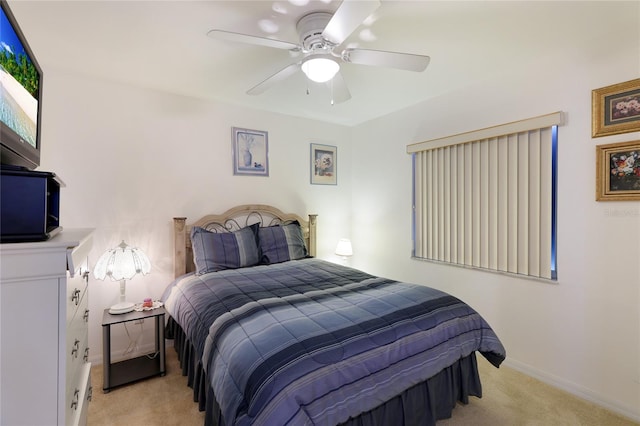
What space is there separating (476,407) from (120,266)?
2889 millimetres

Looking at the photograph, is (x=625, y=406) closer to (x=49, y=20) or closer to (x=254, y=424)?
(x=254, y=424)

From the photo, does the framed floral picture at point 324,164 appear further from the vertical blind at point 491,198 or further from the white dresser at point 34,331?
the white dresser at point 34,331

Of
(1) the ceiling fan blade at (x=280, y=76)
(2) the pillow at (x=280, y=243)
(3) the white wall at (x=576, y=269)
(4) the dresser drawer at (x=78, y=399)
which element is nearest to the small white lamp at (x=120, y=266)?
(4) the dresser drawer at (x=78, y=399)

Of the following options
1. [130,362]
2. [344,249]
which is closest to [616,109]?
[344,249]

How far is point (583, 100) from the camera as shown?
211 centimetres

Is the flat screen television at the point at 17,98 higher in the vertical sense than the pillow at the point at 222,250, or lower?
higher

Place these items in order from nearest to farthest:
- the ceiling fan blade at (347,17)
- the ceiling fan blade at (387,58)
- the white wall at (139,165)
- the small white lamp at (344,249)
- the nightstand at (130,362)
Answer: the ceiling fan blade at (347,17) < the ceiling fan blade at (387,58) < the nightstand at (130,362) < the white wall at (139,165) < the small white lamp at (344,249)

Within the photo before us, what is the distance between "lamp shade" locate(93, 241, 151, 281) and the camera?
7.79ft

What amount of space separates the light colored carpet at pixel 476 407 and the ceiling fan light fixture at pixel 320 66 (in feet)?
7.57

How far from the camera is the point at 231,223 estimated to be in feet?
10.7

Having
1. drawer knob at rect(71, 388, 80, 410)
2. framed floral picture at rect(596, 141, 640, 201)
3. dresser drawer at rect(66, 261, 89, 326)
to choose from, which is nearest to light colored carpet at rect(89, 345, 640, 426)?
drawer knob at rect(71, 388, 80, 410)

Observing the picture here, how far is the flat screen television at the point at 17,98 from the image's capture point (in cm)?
102

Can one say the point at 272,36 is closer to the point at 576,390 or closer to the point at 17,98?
the point at 17,98

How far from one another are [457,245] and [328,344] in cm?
214
